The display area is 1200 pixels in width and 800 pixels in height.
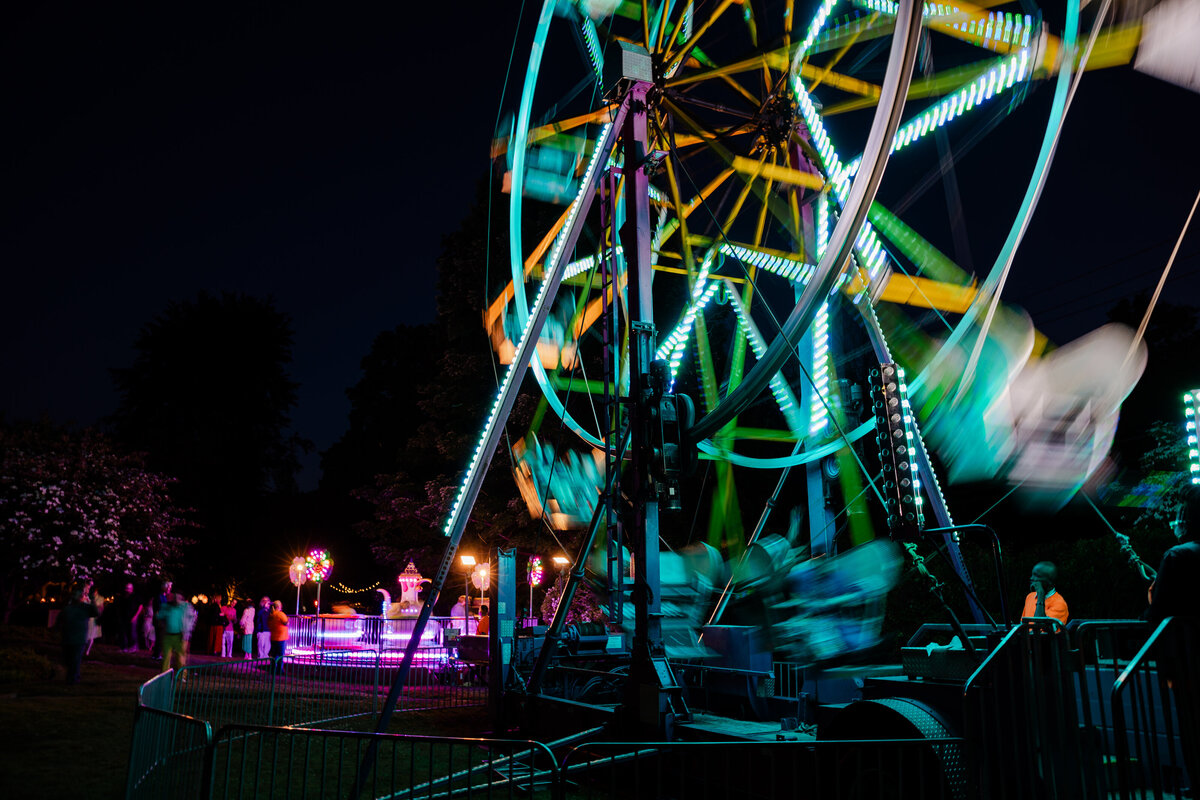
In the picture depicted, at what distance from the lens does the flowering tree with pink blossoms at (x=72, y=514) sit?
2498 centimetres

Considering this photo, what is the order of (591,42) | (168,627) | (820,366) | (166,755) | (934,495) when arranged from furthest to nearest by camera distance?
(168,627) → (591,42) → (820,366) → (934,495) → (166,755)

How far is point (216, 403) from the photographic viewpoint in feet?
131

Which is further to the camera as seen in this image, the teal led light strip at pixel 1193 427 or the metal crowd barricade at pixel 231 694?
the metal crowd barricade at pixel 231 694

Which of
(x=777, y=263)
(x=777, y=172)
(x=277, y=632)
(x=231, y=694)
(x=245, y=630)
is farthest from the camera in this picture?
(x=245, y=630)

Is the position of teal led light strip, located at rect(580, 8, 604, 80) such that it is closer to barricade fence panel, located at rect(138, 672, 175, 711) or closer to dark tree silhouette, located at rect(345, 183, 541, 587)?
dark tree silhouette, located at rect(345, 183, 541, 587)

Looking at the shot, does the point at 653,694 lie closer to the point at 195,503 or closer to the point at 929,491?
the point at 929,491

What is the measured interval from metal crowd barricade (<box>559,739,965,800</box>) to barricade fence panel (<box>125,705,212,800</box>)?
2.30 m

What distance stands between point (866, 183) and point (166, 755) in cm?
652

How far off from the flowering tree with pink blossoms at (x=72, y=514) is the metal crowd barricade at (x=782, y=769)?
2215 cm

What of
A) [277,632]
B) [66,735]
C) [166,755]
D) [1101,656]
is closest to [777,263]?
[1101,656]

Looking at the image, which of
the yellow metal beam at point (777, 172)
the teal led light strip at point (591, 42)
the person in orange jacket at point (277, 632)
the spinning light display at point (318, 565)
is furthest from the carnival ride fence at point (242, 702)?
the teal led light strip at point (591, 42)

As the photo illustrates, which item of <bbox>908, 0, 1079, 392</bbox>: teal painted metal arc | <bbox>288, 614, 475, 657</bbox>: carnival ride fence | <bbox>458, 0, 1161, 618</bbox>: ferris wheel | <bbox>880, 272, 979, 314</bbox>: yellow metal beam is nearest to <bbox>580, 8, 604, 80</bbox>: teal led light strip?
<bbox>458, 0, 1161, 618</bbox>: ferris wheel

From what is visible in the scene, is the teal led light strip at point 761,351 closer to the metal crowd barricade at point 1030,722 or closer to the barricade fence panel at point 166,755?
the metal crowd barricade at point 1030,722

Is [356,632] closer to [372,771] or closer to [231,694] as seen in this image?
[231,694]
